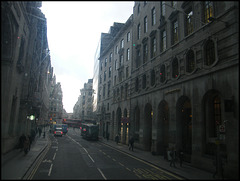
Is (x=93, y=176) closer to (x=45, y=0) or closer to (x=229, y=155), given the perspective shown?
(x=229, y=155)

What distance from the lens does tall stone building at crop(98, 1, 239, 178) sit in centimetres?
1405

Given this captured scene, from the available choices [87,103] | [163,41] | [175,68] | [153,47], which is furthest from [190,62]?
[87,103]

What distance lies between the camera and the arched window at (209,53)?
653 inches

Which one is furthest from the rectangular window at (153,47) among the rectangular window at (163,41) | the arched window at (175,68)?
the arched window at (175,68)

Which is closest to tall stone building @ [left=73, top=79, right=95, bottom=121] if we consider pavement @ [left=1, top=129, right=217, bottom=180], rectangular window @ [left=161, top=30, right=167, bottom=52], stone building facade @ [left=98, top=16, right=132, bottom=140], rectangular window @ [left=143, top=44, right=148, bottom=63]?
stone building facade @ [left=98, top=16, right=132, bottom=140]

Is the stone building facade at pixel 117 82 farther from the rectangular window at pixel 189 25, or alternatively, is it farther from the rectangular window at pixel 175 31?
the rectangular window at pixel 189 25

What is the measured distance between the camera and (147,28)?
→ 94.7 ft

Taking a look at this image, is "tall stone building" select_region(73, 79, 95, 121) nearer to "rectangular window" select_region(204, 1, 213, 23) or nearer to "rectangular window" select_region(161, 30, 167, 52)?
"rectangular window" select_region(161, 30, 167, 52)

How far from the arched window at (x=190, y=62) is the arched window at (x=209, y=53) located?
1926mm

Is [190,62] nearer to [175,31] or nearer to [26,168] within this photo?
[175,31]

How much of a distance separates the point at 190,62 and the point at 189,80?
1923 mm

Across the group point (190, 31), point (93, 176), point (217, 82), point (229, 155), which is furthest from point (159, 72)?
point (93, 176)

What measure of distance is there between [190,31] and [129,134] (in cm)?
2006

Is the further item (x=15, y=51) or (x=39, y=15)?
(x=39, y=15)
